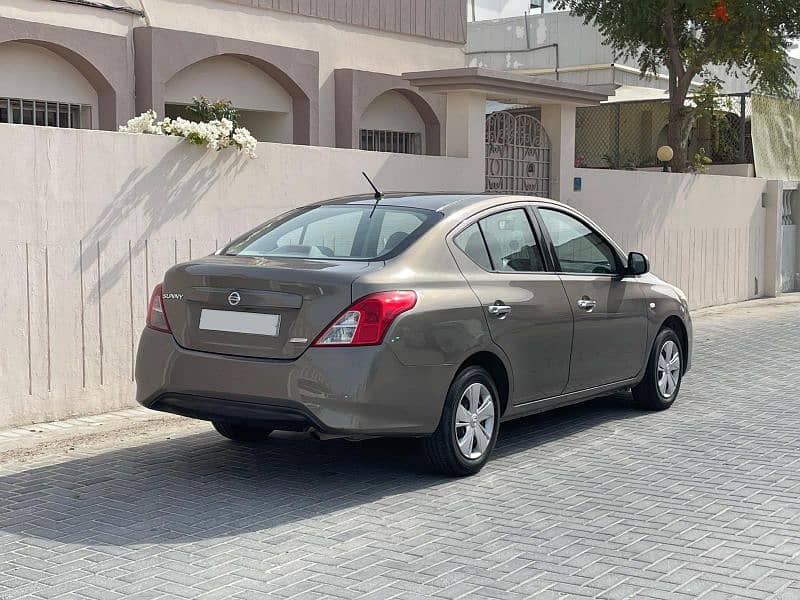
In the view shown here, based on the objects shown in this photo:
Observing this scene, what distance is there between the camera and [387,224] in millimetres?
7320

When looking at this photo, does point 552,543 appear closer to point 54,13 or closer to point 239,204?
point 239,204

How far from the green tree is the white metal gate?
Answer: 593cm

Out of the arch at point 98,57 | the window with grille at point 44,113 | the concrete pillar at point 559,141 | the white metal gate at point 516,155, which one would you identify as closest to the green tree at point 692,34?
the concrete pillar at point 559,141

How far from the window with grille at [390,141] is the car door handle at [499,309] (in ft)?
37.6

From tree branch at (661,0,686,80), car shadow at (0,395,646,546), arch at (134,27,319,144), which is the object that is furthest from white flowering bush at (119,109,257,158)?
tree branch at (661,0,686,80)

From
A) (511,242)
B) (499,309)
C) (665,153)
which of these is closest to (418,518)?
(499,309)

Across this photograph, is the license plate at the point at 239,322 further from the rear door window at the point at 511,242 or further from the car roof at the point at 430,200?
the rear door window at the point at 511,242

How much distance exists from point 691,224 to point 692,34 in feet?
14.3

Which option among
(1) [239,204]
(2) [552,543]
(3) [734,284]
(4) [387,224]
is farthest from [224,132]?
(3) [734,284]

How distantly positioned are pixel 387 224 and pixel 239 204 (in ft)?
10.9

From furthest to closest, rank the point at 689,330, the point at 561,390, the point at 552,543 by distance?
the point at 689,330 → the point at 561,390 → the point at 552,543

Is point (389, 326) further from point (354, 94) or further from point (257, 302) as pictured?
point (354, 94)

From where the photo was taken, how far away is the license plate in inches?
258

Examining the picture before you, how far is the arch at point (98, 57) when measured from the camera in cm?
1381
